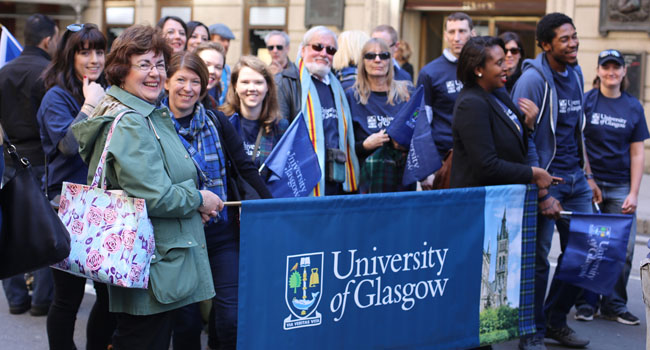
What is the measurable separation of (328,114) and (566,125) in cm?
162

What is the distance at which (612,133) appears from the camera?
6441 mm

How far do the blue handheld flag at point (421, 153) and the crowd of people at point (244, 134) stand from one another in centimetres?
9

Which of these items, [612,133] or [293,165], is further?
[612,133]

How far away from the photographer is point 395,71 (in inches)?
258

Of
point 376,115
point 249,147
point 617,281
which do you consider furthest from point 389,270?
point 617,281

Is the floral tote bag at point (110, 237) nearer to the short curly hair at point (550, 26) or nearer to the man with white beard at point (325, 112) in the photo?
the man with white beard at point (325, 112)

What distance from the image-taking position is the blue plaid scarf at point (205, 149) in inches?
159

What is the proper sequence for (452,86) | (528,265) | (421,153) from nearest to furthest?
(528,265)
(421,153)
(452,86)

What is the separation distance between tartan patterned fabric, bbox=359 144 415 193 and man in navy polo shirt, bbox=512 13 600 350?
922mm

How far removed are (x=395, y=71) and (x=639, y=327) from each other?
105 inches

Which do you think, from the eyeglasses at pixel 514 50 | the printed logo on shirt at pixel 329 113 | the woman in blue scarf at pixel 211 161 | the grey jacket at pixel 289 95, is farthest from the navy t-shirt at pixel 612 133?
the woman in blue scarf at pixel 211 161

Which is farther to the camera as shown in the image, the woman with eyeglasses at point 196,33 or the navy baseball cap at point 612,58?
the woman with eyeglasses at point 196,33

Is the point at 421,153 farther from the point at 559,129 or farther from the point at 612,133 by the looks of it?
the point at 612,133

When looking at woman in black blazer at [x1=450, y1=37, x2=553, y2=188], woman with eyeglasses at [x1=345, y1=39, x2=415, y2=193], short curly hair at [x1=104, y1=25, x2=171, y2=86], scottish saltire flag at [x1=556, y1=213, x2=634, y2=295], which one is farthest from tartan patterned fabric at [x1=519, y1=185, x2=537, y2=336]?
short curly hair at [x1=104, y1=25, x2=171, y2=86]
